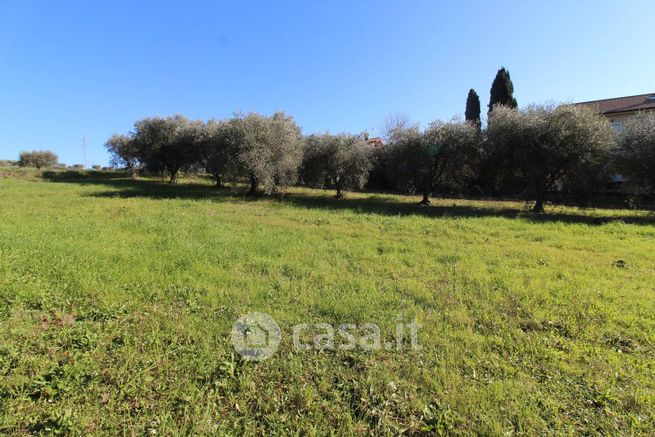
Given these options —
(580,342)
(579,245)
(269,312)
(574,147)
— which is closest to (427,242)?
(579,245)

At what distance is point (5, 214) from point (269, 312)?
44.7ft

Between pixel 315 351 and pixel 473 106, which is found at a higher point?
pixel 473 106

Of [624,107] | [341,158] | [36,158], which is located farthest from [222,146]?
[36,158]

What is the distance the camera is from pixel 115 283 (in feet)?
19.5

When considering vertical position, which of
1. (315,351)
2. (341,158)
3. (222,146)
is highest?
(222,146)

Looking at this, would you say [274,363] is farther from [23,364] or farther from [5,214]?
[5,214]

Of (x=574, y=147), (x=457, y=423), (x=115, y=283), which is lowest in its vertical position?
(x=457, y=423)

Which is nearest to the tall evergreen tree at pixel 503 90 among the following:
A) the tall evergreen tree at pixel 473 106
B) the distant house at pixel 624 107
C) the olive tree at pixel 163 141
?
the tall evergreen tree at pixel 473 106

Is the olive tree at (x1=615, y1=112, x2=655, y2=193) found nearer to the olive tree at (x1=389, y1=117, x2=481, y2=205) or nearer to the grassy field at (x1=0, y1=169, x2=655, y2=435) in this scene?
the olive tree at (x1=389, y1=117, x2=481, y2=205)

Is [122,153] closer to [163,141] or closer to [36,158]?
[163,141]

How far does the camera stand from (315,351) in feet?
13.6

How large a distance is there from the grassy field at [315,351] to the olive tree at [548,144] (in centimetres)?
966

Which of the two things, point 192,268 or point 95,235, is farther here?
point 95,235

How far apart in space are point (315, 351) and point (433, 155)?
19.6m
